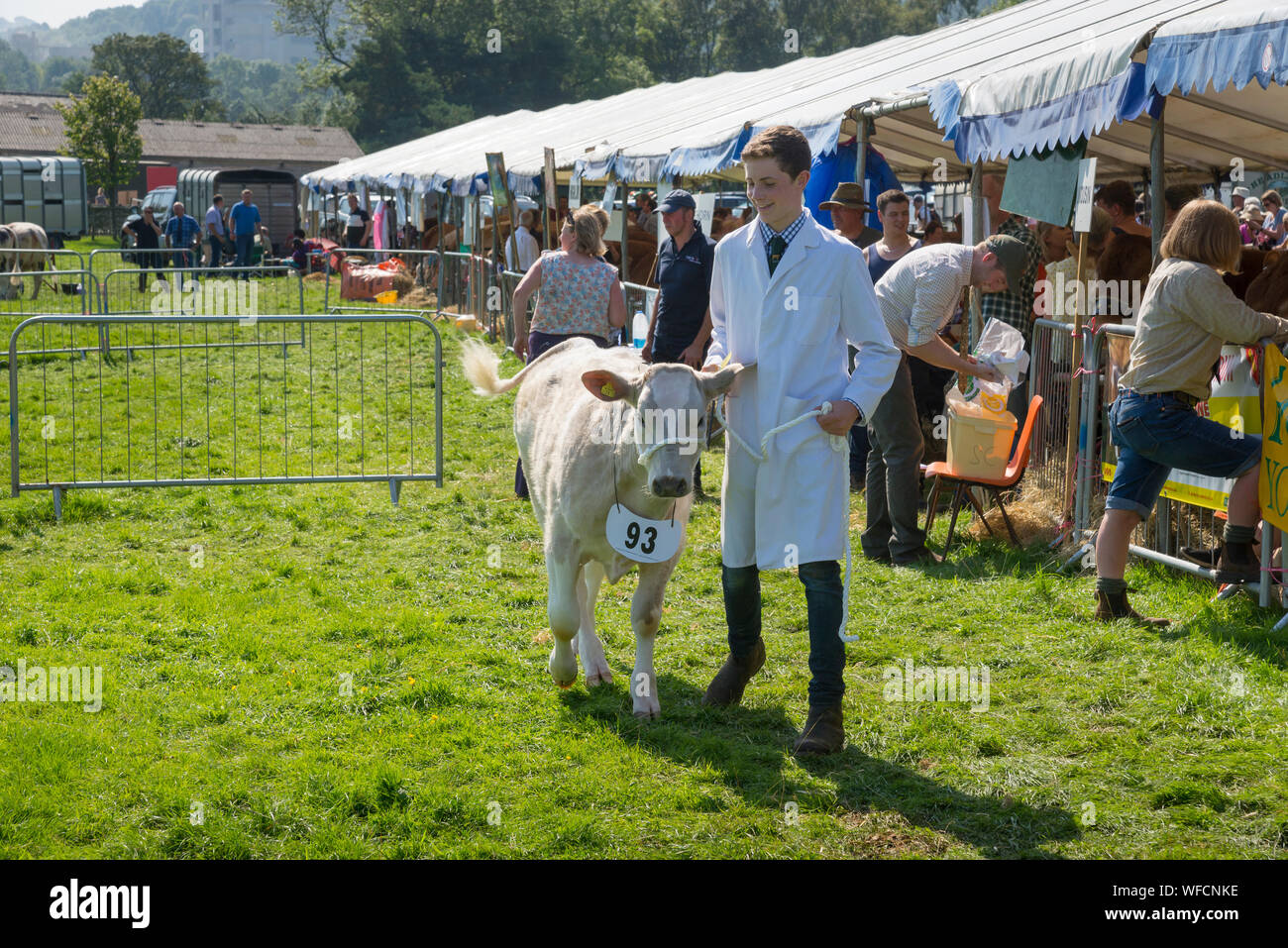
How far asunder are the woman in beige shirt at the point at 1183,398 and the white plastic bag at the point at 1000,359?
1565 mm

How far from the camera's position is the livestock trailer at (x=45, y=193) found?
46.1 metres

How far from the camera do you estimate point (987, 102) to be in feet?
A: 27.5

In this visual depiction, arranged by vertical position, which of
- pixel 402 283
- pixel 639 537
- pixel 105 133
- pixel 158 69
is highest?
pixel 158 69

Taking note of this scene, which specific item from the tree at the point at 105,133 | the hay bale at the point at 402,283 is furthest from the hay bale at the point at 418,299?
the tree at the point at 105,133

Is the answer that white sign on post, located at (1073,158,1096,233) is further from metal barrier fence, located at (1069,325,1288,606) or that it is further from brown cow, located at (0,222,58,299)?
brown cow, located at (0,222,58,299)

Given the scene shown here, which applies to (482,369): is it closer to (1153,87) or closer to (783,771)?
(783,771)

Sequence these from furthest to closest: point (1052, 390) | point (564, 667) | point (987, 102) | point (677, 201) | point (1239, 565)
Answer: point (677, 201) → point (1052, 390) → point (987, 102) → point (1239, 565) → point (564, 667)

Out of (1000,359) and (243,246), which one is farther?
(243,246)

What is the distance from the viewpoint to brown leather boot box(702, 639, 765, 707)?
5.50m

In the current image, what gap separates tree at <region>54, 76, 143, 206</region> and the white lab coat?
58477 mm

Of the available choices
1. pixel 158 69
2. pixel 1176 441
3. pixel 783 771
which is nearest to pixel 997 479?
pixel 1176 441

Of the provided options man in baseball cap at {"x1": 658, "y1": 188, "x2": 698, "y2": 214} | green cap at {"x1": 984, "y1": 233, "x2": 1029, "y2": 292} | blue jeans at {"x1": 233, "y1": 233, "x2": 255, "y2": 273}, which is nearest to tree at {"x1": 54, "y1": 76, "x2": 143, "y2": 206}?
blue jeans at {"x1": 233, "y1": 233, "x2": 255, "y2": 273}

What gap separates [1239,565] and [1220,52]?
2.52 meters

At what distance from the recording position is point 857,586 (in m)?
7.57
